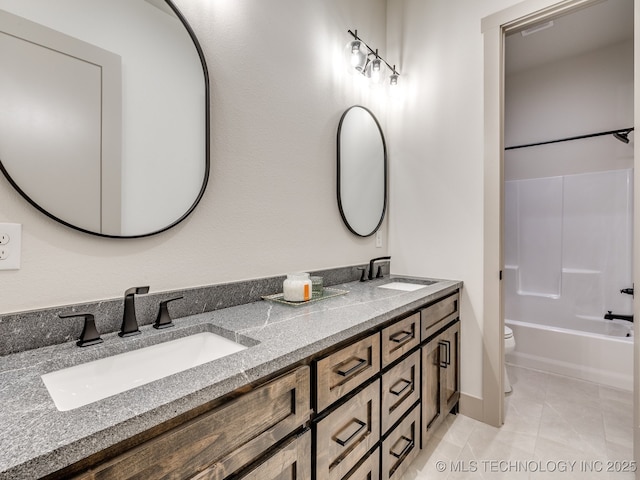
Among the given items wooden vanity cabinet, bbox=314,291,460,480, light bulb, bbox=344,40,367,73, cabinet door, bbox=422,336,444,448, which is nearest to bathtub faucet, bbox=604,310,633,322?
wooden vanity cabinet, bbox=314,291,460,480

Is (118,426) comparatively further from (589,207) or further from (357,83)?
(589,207)

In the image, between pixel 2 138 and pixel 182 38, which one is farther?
pixel 182 38

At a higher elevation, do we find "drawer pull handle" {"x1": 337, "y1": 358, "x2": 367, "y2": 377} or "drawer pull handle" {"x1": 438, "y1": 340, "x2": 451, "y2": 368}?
"drawer pull handle" {"x1": 337, "y1": 358, "x2": 367, "y2": 377}

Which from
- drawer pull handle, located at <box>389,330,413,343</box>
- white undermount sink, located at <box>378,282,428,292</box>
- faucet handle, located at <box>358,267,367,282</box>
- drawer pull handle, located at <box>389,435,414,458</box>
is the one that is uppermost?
faucet handle, located at <box>358,267,367,282</box>

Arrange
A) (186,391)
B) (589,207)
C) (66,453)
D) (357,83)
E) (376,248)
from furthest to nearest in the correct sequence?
(589,207), (376,248), (357,83), (186,391), (66,453)

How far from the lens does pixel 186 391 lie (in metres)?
0.62

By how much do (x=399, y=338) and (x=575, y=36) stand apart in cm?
296

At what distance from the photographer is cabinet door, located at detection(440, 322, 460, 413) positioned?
5.74 feet

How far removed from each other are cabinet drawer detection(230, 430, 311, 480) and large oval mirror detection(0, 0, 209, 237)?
78cm

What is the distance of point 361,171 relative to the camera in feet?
6.82

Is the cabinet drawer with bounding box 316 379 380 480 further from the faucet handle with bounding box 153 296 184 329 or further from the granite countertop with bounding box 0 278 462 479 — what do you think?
the faucet handle with bounding box 153 296 184 329

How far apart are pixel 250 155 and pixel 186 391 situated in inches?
40.7

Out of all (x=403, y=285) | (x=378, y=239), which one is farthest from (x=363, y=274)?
(x=378, y=239)

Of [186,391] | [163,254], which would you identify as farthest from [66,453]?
[163,254]
